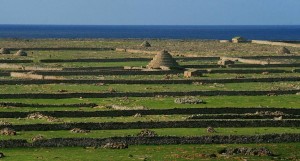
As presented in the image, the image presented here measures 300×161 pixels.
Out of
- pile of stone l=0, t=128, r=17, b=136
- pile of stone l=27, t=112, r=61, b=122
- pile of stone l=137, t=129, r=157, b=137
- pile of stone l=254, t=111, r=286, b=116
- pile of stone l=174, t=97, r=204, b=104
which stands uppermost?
pile of stone l=0, t=128, r=17, b=136

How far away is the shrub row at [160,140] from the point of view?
1233 inches

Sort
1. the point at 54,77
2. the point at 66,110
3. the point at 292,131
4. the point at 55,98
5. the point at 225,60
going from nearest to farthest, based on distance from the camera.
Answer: the point at 292,131 → the point at 66,110 → the point at 55,98 → the point at 54,77 → the point at 225,60

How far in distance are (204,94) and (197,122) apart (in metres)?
11.3

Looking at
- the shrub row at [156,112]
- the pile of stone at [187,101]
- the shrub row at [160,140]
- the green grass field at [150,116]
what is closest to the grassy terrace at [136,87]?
the green grass field at [150,116]

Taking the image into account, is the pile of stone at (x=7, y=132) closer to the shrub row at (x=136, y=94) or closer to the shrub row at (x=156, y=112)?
the shrub row at (x=156, y=112)

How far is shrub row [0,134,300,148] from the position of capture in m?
31.3

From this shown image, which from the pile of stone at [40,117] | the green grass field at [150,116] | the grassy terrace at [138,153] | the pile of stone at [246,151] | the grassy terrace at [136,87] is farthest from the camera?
the grassy terrace at [136,87]

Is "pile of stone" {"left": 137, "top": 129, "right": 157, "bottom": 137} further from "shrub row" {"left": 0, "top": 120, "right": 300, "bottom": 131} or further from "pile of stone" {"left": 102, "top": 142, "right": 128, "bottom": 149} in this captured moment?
"shrub row" {"left": 0, "top": 120, "right": 300, "bottom": 131}

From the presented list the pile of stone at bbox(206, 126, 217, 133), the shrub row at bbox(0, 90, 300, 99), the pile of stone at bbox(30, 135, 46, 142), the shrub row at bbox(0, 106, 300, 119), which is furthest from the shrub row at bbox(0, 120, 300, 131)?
the shrub row at bbox(0, 90, 300, 99)

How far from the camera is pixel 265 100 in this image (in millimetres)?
45344

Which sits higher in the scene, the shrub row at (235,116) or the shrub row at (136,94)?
the shrub row at (235,116)

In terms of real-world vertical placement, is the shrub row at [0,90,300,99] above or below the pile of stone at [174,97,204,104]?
below

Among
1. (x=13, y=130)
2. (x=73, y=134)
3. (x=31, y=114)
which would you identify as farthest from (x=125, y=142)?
(x=31, y=114)

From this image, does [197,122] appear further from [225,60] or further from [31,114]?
[225,60]
